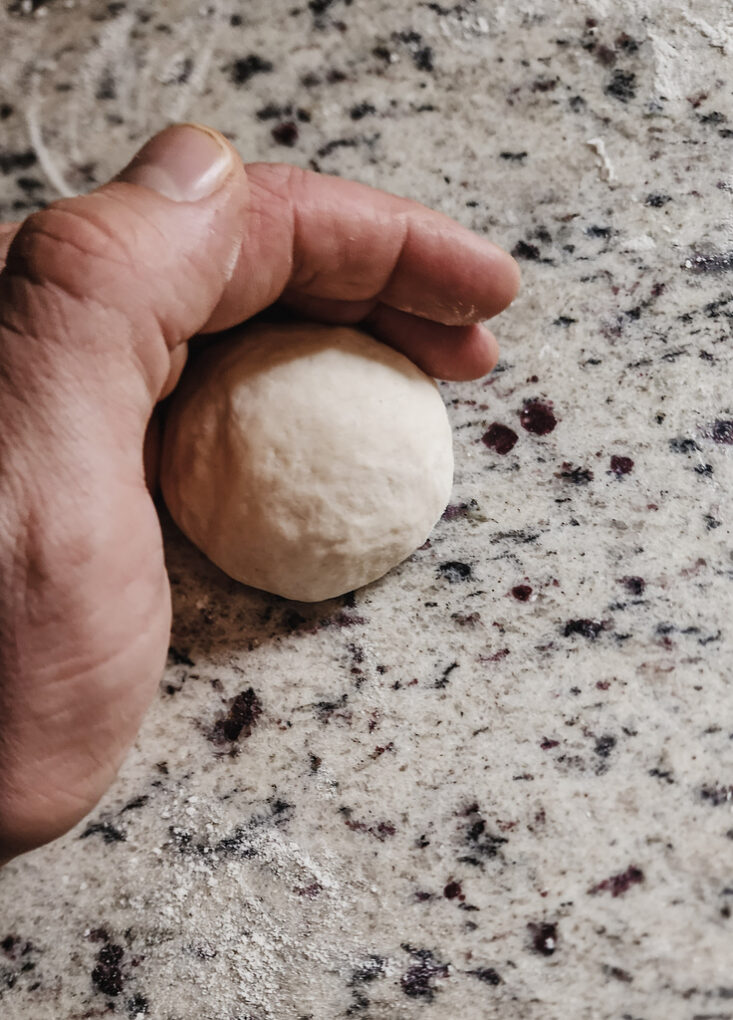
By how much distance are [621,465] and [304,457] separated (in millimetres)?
397

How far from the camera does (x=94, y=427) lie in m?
0.61

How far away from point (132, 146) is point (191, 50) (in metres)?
0.15

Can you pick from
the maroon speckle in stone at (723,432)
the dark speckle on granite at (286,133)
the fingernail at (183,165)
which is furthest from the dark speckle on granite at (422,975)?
the dark speckle on granite at (286,133)

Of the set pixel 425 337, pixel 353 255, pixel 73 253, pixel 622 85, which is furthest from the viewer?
pixel 622 85

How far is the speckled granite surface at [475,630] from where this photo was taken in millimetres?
800

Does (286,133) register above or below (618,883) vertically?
above

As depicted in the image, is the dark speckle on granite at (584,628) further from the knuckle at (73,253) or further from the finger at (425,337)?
the knuckle at (73,253)

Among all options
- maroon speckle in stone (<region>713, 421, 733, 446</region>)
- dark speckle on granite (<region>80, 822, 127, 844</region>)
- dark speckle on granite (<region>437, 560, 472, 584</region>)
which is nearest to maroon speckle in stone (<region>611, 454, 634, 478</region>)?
maroon speckle in stone (<region>713, 421, 733, 446</region>)

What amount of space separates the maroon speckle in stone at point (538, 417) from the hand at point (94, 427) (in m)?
0.35

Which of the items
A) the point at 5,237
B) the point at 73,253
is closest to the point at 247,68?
the point at 5,237

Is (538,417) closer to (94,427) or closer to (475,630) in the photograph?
(475,630)

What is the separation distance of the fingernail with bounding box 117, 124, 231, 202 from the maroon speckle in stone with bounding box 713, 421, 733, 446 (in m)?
0.62

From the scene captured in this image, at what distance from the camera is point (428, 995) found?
79 centimetres

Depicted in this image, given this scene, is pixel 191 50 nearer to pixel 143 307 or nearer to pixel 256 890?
pixel 143 307
